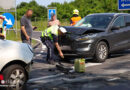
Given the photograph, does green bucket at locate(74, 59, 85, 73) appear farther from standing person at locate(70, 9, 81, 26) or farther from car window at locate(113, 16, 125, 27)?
standing person at locate(70, 9, 81, 26)

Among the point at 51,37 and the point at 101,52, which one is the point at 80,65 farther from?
the point at 101,52

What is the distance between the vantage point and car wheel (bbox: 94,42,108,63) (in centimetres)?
1130

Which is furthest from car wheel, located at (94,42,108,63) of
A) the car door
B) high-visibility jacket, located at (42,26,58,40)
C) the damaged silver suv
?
high-visibility jacket, located at (42,26,58,40)

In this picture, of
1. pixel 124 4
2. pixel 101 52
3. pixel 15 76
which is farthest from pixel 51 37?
pixel 124 4

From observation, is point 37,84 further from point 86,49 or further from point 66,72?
point 86,49

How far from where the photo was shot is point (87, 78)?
27.8 feet

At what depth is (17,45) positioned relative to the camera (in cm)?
728

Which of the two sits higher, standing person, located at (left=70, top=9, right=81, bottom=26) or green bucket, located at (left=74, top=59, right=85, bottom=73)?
standing person, located at (left=70, top=9, right=81, bottom=26)

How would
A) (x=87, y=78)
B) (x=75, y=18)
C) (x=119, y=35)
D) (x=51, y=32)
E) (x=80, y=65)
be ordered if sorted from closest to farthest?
(x=87, y=78), (x=80, y=65), (x=51, y=32), (x=119, y=35), (x=75, y=18)

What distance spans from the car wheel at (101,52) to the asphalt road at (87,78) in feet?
0.74

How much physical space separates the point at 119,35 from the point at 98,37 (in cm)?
134

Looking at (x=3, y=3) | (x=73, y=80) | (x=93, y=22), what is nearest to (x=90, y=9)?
(x=3, y=3)

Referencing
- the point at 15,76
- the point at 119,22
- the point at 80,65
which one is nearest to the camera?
the point at 15,76

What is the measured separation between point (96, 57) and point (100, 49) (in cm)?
Answer: 32
